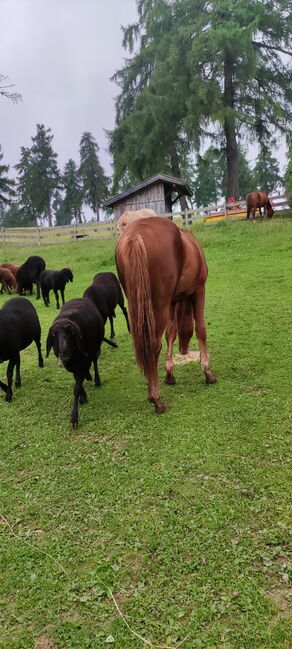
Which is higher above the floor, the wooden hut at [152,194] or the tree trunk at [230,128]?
the tree trunk at [230,128]

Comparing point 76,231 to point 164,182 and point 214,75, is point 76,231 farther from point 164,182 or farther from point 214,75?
point 214,75

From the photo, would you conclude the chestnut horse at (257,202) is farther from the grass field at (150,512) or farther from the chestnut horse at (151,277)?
the chestnut horse at (151,277)

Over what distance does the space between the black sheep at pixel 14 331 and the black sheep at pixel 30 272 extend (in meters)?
8.23

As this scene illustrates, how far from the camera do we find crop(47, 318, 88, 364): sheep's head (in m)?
4.34

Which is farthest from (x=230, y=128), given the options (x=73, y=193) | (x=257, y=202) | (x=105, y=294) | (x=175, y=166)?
(x=73, y=193)

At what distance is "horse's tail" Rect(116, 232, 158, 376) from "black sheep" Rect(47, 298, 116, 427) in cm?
65

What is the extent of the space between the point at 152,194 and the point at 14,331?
968 inches

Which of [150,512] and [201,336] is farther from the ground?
[201,336]

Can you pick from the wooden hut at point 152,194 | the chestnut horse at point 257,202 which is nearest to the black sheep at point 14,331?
the chestnut horse at point 257,202

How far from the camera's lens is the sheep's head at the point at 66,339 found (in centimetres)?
434

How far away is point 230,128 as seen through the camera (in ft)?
87.9

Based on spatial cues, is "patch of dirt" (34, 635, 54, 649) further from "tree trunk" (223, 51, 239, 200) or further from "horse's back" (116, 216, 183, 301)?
"tree trunk" (223, 51, 239, 200)

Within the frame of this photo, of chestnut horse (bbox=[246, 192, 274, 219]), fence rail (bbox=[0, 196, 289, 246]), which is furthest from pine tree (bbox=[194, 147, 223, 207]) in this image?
chestnut horse (bbox=[246, 192, 274, 219])

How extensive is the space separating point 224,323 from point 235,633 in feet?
20.1
